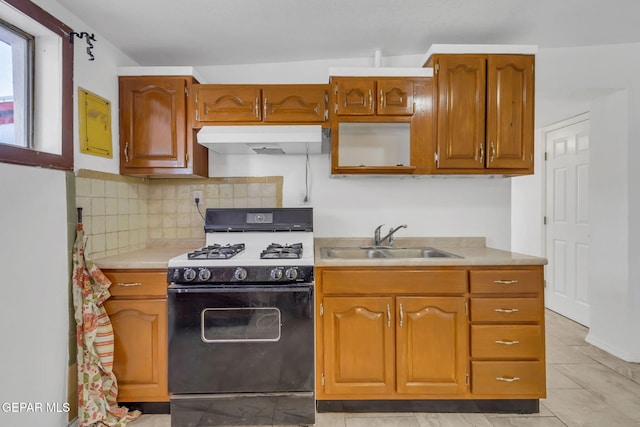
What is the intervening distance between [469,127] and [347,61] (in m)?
1.06

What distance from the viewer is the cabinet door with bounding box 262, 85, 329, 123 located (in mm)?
2242

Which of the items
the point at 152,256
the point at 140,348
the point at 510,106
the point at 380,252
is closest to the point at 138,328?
the point at 140,348

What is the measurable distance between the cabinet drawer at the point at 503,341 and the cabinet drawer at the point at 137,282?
1830mm

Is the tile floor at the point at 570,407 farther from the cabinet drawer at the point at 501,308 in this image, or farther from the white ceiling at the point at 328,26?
the white ceiling at the point at 328,26

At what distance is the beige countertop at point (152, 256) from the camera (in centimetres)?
191

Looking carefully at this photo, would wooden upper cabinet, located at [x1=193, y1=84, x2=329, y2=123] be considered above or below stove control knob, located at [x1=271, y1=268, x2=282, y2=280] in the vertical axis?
above

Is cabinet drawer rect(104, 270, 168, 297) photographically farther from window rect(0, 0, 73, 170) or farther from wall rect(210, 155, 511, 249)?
wall rect(210, 155, 511, 249)

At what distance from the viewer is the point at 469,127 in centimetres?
219

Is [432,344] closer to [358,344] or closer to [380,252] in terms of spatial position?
[358,344]

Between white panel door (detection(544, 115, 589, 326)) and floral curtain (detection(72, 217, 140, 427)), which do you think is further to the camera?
white panel door (detection(544, 115, 589, 326))

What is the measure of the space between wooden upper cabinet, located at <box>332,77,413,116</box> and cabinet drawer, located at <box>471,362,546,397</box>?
1.64 metres

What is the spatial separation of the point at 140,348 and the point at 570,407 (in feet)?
8.46

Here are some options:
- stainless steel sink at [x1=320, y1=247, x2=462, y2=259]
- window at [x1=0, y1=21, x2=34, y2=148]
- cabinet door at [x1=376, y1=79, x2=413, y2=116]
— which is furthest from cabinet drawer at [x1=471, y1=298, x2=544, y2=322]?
window at [x1=0, y1=21, x2=34, y2=148]

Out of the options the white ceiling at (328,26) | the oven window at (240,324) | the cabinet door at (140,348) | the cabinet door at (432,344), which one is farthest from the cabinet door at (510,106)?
the cabinet door at (140,348)
